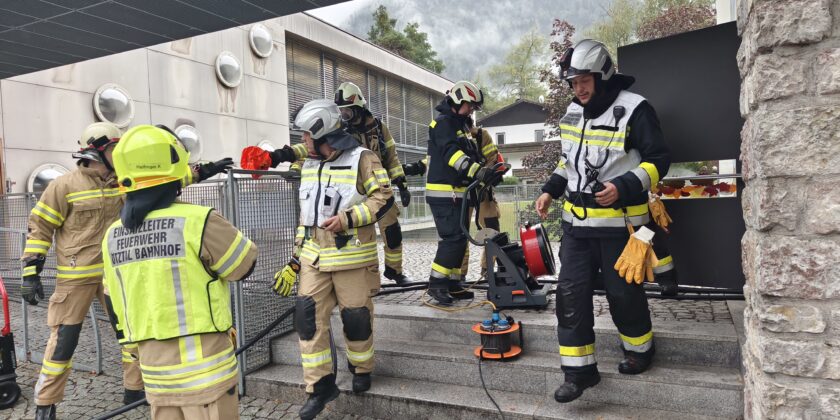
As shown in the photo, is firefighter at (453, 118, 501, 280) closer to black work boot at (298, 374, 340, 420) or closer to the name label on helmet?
black work boot at (298, 374, 340, 420)

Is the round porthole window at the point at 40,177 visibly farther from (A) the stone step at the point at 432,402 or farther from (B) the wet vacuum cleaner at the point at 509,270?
(B) the wet vacuum cleaner at the point at 509,270

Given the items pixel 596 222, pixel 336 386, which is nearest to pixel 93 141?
pixel 336 386

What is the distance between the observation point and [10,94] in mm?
8984

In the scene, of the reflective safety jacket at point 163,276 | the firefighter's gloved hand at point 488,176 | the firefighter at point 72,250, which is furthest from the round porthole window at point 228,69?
the reflective safety jacket at point 163,276

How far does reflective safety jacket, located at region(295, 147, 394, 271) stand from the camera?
155 inches

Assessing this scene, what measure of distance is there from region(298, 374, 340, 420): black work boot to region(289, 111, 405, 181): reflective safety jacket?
7.69 ft

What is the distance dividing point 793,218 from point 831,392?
0.73 m

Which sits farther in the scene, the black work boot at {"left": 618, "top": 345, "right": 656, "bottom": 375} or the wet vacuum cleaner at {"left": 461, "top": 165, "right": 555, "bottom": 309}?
the wet vacuum cleaner at {"left": 461, "top": 165, "right": 555, "bottom": 309}

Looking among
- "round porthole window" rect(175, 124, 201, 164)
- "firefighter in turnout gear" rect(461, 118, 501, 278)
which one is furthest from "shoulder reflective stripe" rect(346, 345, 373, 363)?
"round porthole window" rect(175, 124, 201, 164)

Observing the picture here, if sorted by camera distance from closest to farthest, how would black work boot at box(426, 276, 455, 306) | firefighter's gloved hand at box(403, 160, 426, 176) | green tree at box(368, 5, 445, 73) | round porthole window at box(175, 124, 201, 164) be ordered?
1. black work boot at box(426, 276, 455, 306)
2. firefighter's gloved hand at box(403, 160, 426, 176)
3. round porthole window at box(175, 124, 201, 164)
4. green tree at box(368, 5, 445, 73)

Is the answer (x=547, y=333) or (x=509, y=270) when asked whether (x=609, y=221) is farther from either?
(x=509, y=270)

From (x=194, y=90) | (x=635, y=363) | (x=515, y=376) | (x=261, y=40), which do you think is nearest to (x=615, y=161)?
(x=635, y=363)

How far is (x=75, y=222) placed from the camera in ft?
14.5

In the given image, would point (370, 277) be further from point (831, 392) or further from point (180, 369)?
point (831, 392)
